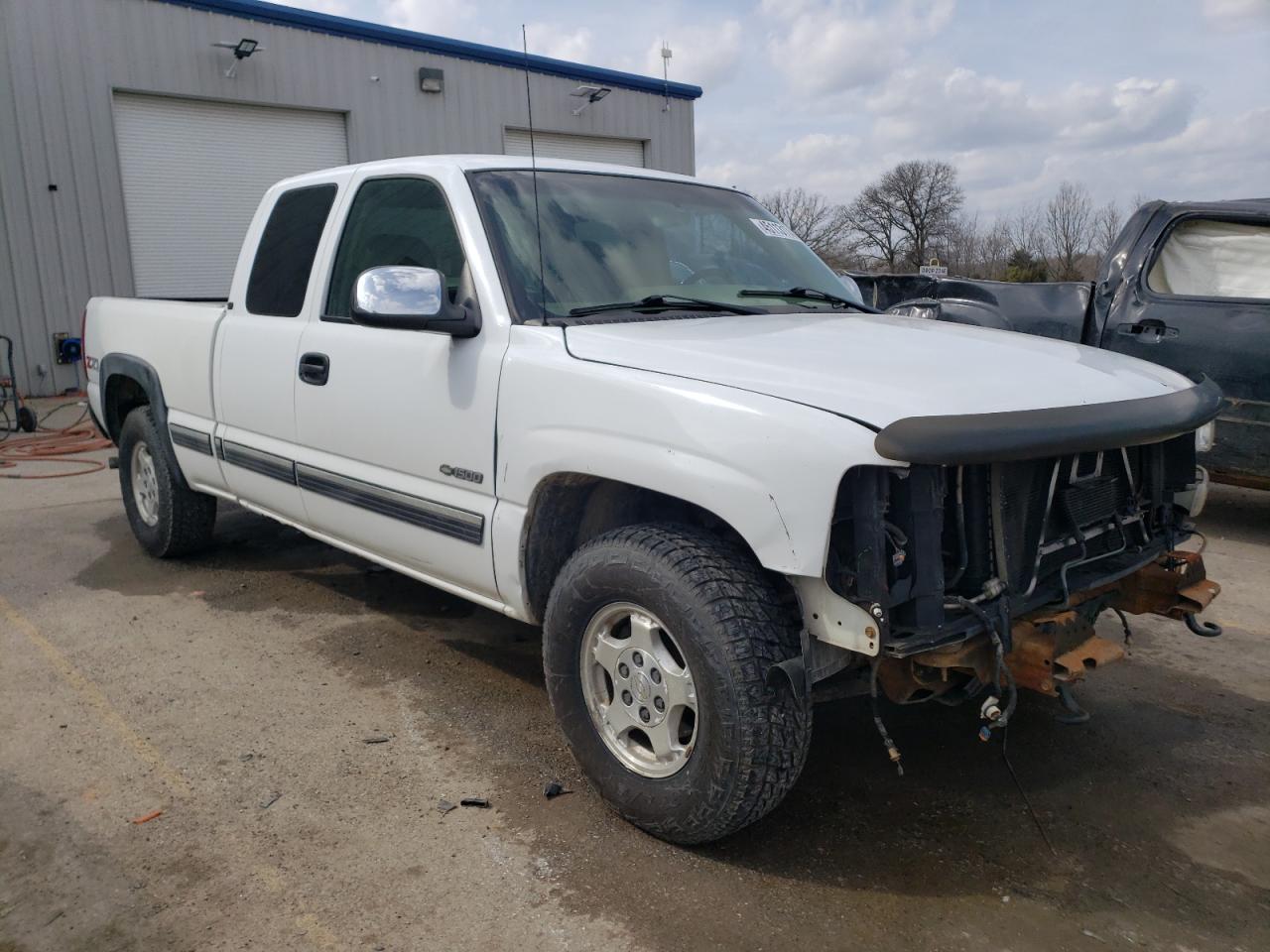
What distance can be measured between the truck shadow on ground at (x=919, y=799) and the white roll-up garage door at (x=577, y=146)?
14629mm

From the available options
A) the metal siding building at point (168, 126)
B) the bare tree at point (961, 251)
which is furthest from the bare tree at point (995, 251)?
the metal siding building at point (168, 126)

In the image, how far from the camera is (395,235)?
155 inches

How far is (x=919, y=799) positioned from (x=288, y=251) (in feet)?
11.1

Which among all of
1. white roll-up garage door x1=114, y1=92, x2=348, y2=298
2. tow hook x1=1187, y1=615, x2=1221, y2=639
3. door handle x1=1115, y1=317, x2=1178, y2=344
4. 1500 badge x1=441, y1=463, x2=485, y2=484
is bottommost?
tow hook x1=1187, y1=615, x2=1221, y2=639

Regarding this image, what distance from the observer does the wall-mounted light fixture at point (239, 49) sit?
1390 cm

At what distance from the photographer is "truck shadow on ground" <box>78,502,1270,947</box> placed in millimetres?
2674

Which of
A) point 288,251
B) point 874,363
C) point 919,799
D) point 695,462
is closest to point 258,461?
point 288,251

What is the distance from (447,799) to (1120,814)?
2.04 meters

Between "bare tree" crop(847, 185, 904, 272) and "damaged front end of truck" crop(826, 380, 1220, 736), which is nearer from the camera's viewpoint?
"damaged front end of truck" crop(826, 380, 1220, 736)

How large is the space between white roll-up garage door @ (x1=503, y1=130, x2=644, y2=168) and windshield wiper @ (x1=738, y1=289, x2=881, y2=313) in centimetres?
1416

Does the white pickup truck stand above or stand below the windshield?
below

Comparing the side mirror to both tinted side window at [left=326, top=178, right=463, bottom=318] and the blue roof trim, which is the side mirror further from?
the blue roof trim

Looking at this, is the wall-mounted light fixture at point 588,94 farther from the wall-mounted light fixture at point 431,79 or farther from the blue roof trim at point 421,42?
the wall-mounted light fixture at point 431,79

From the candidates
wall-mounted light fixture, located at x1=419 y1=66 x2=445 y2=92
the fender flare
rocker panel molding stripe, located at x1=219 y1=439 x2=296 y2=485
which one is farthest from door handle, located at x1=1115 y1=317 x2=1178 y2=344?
wall-mounted light fixture, located at x1=419 y1=66 x2=445 y2=92
